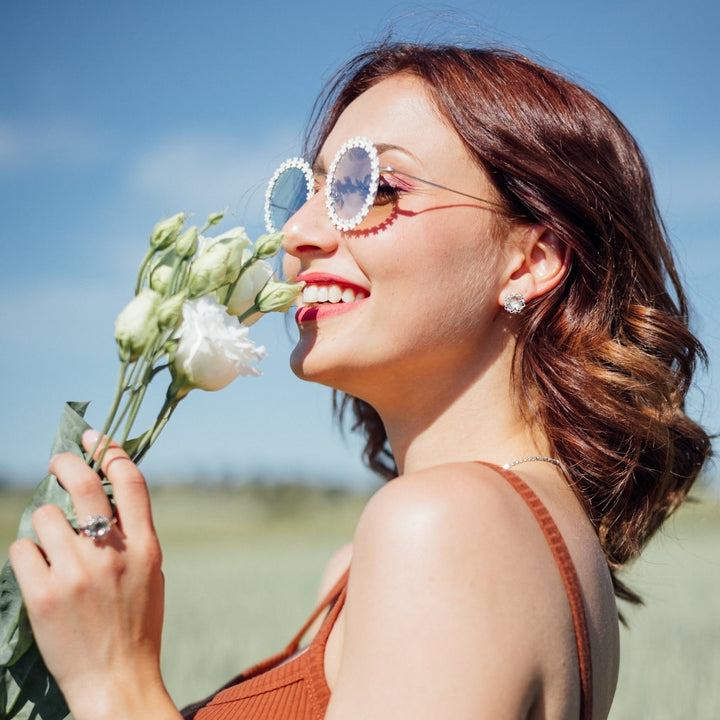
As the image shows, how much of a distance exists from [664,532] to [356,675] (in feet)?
5.96

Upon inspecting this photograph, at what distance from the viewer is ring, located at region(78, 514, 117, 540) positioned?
1868 mm

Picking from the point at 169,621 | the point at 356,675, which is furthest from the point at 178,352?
the point at 169,621

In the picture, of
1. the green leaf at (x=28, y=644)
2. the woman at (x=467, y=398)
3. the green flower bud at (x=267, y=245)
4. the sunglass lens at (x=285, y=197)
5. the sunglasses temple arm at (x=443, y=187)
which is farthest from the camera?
the sunglass lens at (x=285, y=197)

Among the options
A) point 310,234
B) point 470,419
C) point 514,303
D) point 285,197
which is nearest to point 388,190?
point 310,234

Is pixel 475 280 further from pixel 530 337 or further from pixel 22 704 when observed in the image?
pixel 22 704

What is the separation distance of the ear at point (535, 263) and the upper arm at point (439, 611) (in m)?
0.83

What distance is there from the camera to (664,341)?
2.78 metres

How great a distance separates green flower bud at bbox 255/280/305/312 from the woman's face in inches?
13.5

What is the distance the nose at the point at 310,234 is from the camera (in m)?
2.58

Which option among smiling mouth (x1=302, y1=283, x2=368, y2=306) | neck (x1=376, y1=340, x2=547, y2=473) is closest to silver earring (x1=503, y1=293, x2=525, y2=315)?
neck (x1=376, y1=340, x2=547, y2=473)

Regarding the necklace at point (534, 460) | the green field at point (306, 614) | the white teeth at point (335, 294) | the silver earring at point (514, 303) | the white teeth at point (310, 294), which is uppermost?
the silver earring at point (514, 303)

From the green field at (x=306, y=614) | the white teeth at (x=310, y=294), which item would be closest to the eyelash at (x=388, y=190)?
the white teeth at (x=310, y=294)

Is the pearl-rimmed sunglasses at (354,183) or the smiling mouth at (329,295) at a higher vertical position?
the pearl-rimmed sunglasses at (354,183)

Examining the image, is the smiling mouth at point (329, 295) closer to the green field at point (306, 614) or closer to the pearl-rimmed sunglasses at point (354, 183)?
the pearl-rimmed sunglasses at point (354, 183)
